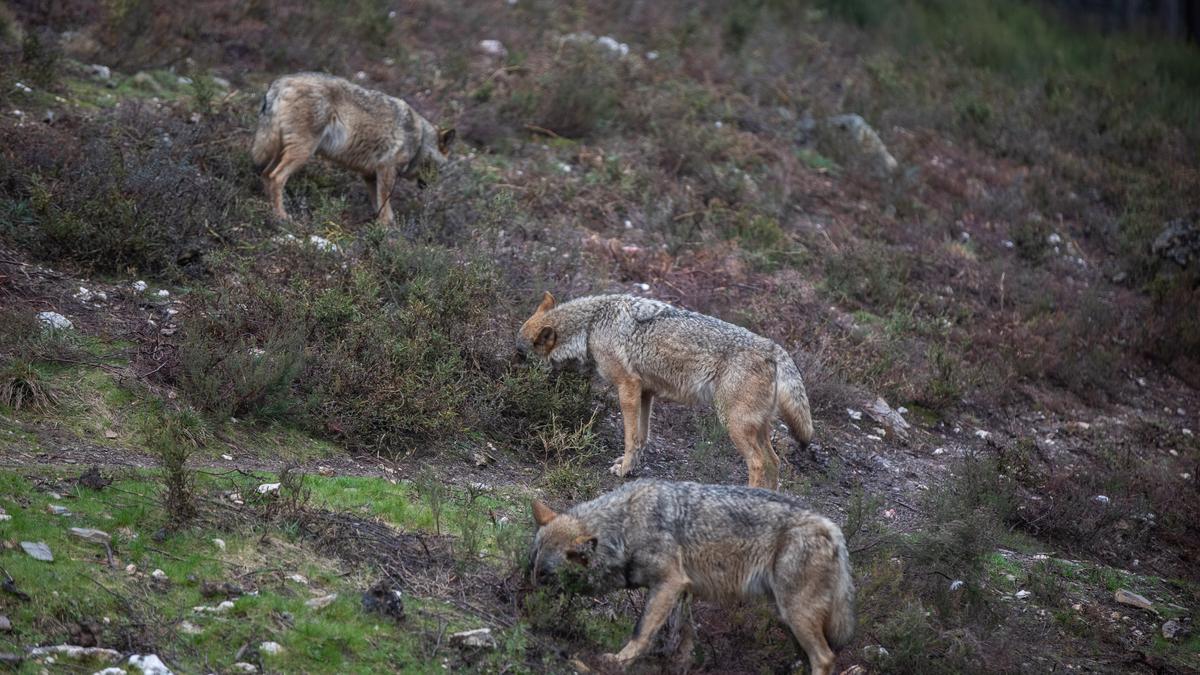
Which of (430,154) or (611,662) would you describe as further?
(430,154)

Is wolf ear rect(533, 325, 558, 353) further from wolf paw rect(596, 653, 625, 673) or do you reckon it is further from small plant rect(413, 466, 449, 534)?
wolf paw rect(596, 653, 625, 673)

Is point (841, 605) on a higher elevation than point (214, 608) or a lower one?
higher

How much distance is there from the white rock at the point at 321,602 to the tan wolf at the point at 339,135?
6.62 metres

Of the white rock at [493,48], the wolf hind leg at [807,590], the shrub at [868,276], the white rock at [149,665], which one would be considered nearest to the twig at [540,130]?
the white rock at [493,48]

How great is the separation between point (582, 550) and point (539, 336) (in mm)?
3883

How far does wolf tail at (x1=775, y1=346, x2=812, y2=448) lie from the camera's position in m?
9.80

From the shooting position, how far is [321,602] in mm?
7051

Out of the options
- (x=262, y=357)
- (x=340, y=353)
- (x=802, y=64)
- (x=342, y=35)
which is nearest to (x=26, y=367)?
(x=262, y=357)

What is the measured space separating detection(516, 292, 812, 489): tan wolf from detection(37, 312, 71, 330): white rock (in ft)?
13.2

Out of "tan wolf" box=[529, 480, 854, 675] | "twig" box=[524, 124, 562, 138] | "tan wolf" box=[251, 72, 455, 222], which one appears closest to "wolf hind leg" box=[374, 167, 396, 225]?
"tan wolf" box=[251, 72, 455, 222]

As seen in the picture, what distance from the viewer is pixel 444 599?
7496 mm

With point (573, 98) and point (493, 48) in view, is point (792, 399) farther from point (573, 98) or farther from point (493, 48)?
point (493, 48)

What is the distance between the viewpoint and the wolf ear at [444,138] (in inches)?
565

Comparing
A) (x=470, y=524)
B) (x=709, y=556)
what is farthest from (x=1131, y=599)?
(x=470, y=524)
